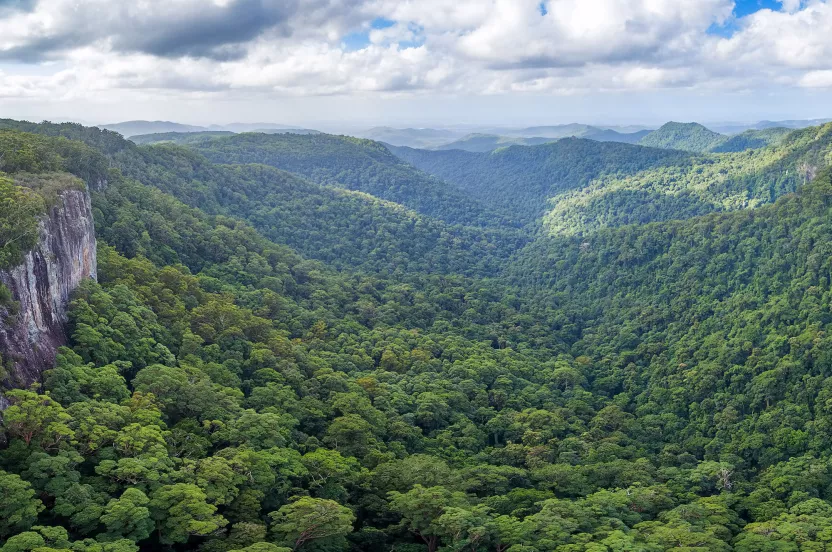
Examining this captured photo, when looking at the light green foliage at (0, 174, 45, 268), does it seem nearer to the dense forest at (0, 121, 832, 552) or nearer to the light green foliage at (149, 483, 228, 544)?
the dense forest at (0, 121, 832, 552)

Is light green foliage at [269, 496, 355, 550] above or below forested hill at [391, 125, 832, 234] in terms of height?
Answer: below

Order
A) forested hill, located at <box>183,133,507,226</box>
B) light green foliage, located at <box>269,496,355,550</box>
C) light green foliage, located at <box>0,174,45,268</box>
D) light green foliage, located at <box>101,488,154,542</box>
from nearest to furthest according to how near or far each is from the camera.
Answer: light green foliage, located at <box>101,488,154,542</box> → light green foliage, located at <box>269,496,355,550</box> → light green foliage, located at <box>0,174,45,268</box> → forested hill, located at <box>183,133,507,226</box>

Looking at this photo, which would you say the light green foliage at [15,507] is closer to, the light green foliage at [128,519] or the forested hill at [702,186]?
the light green foliage at [128,519]

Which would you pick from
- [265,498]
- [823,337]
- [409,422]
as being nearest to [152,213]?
[409,422]

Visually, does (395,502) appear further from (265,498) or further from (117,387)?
(117,387)

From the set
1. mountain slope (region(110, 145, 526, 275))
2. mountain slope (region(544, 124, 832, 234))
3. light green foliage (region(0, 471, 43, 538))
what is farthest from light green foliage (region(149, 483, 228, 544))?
mountain slope (region(544, 124, 832, 234))

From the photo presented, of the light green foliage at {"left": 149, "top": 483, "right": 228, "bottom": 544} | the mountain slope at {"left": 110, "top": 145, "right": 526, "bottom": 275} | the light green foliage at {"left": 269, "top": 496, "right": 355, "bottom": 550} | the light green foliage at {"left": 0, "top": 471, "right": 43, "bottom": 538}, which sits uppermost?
the mountain slope at {"left": 110, "top": 145, "right": 526, "bottom": 275}
